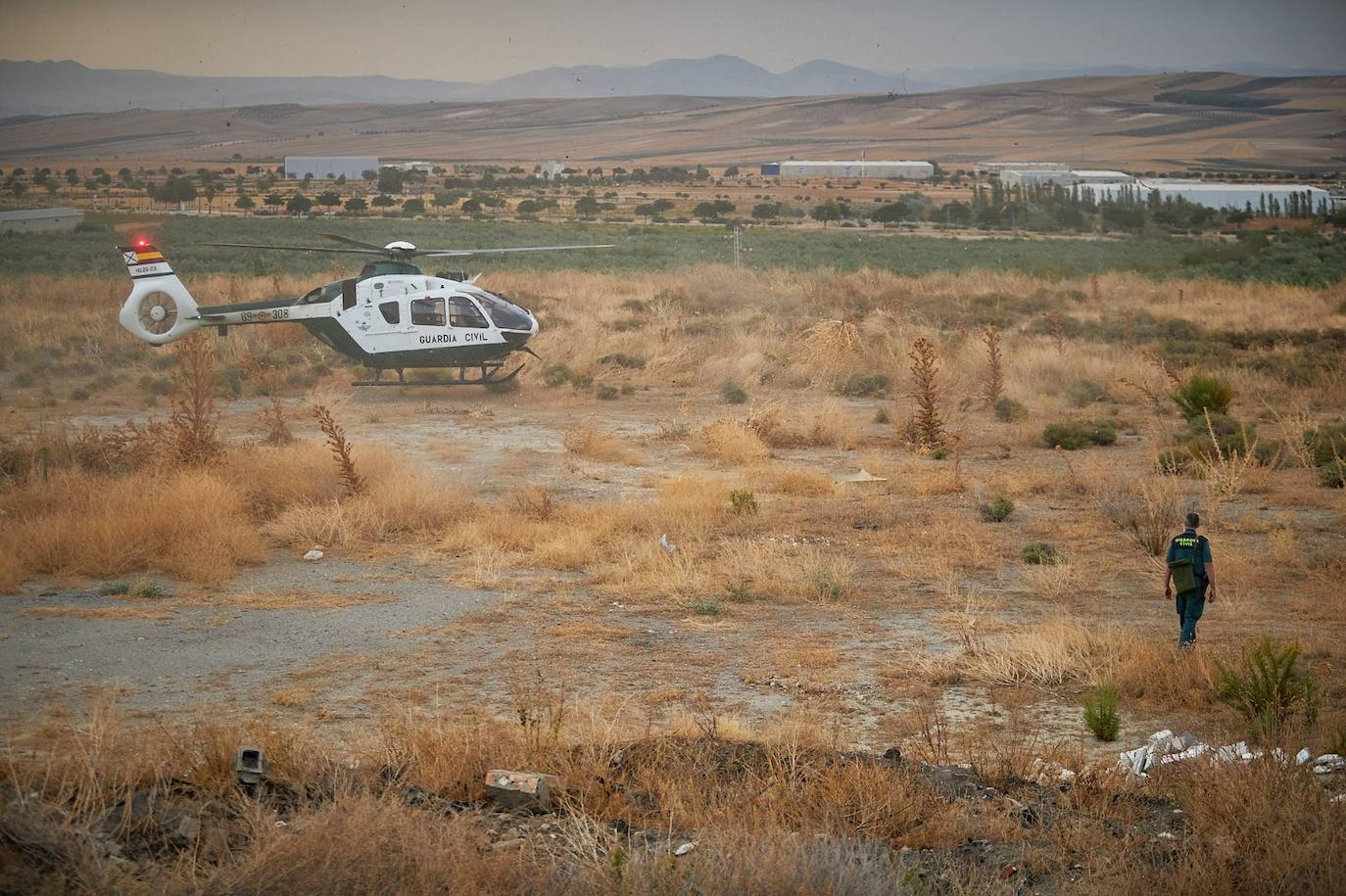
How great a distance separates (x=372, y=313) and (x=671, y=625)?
13238 mm

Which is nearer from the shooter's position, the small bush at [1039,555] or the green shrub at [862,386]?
the small bush at [1039,555]

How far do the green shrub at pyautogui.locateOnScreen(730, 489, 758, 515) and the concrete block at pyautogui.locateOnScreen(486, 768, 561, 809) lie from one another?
794 cm

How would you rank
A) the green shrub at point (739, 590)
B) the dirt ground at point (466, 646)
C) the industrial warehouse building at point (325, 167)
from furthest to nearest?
the industrial warehouse building at point (325, 167) → the green shrub at point (739, 590) → the dirt ground at point (466, 646)

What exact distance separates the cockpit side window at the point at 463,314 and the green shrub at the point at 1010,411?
9.45 meters

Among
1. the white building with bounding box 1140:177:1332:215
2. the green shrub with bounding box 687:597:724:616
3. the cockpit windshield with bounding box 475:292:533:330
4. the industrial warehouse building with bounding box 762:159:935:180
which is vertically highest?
the industrial warehouse building with bounding box 762:159:935:180

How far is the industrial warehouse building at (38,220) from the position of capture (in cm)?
3142

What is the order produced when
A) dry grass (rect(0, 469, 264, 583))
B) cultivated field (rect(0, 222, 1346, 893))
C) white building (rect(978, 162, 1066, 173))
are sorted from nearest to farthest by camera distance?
1. cultivated field (rect(0, 222, 1346, 893))
2. dry grass (rect(0, 469, 264, 583))
3. white building (rect(978, 162, 1066, 173))

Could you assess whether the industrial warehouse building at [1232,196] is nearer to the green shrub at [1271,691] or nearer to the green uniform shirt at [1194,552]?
the green uniform shirt at [1194,552]

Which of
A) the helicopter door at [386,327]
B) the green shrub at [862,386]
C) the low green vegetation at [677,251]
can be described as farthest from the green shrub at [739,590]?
A: the low green vegetation at [677,251]

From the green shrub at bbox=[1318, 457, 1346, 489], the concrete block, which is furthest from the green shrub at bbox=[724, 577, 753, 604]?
the green shrub at bbox=[1318, 457, 1346, 489]

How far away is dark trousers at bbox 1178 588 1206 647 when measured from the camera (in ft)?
30.6

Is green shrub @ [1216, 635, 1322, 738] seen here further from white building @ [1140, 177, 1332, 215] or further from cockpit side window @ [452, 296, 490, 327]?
white building @ [1140, 177, 1332, 215]

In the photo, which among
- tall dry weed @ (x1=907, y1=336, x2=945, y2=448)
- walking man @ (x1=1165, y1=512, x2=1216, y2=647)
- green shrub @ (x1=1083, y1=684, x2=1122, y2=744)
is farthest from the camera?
tall dry weed @ (x1=907, y1=336, x2=945, y2=448)

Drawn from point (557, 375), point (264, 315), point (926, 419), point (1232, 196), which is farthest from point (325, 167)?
point (926, 419)
